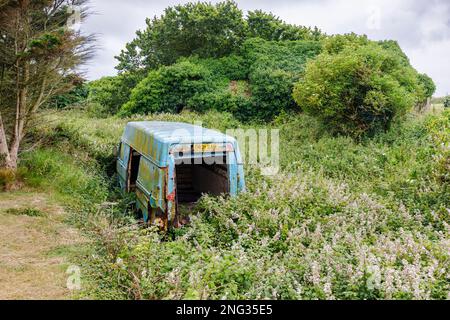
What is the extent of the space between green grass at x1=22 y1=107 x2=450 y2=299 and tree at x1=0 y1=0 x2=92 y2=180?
3.27ft

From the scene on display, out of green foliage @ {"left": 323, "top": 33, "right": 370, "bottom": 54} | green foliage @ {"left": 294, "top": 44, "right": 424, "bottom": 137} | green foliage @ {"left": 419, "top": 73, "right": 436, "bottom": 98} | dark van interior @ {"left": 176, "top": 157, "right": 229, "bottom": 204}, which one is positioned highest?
green foliage @ {"left": 323, "top": 33, "right": 370, "bottom": 54}

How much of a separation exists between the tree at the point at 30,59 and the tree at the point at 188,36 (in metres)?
15.6

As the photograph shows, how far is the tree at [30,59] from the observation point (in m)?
10.0

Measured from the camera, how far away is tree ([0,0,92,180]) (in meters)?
10.0

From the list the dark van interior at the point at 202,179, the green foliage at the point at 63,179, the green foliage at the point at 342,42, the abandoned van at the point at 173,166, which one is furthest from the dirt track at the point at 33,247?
the green foliage at the point at 342,42

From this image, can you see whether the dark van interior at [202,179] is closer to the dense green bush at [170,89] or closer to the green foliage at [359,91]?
the green foliage at [359,91]

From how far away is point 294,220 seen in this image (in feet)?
25.6

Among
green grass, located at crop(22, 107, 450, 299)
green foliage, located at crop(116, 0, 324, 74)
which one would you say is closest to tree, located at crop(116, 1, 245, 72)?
green foliage, located at crop(116, 0, 324, 74)

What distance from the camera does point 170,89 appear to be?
78.7 ft

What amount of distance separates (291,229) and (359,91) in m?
10.2

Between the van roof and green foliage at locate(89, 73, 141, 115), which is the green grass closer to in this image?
the van roof

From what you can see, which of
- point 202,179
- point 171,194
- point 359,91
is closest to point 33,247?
point 171,194

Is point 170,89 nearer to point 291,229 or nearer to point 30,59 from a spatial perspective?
point 30,59
